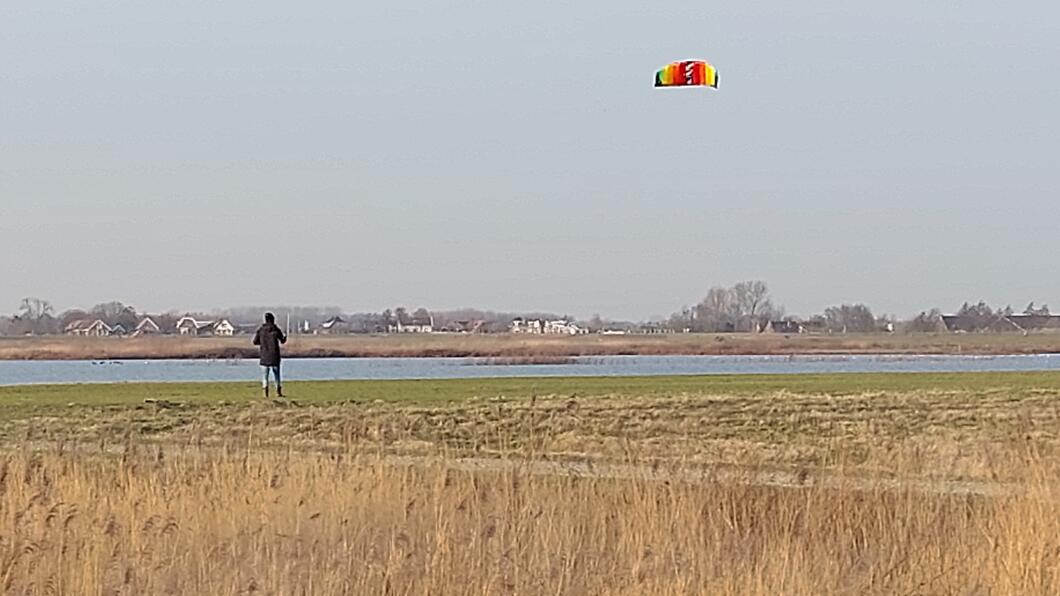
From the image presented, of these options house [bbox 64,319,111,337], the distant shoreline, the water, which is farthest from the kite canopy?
house [bbox 64,319,111,337]

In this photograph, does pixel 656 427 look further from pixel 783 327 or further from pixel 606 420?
pixel 783 327

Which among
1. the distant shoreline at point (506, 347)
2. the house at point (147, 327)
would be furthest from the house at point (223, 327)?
the distant shoreline at point (506, 347)

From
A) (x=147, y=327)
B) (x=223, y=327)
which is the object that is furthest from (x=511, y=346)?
(x=223, y=327)

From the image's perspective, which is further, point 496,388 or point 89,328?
point 89,328

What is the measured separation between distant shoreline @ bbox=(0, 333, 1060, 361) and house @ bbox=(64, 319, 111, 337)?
8.72 metres

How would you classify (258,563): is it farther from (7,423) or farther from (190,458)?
(7,423)

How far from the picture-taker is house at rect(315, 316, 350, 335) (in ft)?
474

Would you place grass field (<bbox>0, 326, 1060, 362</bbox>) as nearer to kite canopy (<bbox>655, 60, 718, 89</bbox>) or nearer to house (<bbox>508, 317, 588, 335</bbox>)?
house (<bbox>508, 317, 588, 335</bbox>)

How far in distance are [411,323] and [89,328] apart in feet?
110

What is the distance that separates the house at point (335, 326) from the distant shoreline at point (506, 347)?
83.6 ft

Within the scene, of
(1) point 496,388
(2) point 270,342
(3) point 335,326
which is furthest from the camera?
(3) point 335,326

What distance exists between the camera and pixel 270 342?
3150cm

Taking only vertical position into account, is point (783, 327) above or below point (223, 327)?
below

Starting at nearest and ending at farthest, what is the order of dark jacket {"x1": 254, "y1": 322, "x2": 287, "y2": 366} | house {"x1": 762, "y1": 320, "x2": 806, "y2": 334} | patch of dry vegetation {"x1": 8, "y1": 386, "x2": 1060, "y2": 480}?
Answer: 1. patch of dry vegetation {"x1": 8, "y1": 386, "x2": 1060, "y2": 480}
2. dark jacket {"x1": 254, "y1": 322, "x2": 287, "y2": 366}
3. house {"x1": 762, "y1": 320, "x2": 806, "y2": 334}
